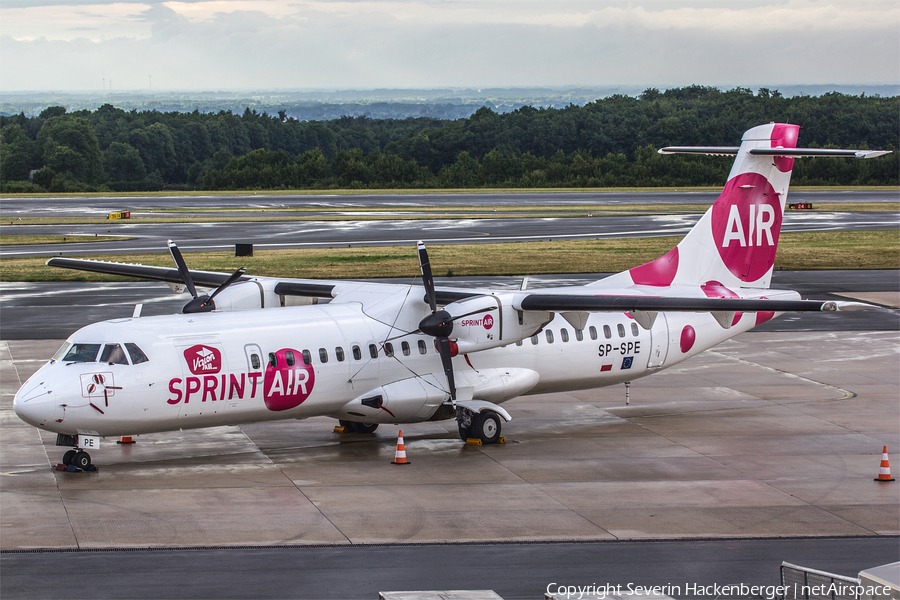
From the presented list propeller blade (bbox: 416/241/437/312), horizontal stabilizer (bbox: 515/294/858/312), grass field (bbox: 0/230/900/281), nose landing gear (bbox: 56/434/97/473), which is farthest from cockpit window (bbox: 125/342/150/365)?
grass field (bbox: 0/230/900/281)

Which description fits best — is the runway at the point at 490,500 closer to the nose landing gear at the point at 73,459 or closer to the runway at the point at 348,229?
the nose landing gear at the point at 73,459

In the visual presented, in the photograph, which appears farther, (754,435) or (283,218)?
(283,218)

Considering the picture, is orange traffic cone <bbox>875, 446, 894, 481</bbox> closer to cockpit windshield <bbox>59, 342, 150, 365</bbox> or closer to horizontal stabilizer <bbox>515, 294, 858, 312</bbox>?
horizontal stabilizer <bbox>515, 294, 858, 312</bbox>

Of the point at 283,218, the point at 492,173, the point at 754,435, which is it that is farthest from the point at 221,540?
the point at 492,173

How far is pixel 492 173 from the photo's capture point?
11494 centimetres

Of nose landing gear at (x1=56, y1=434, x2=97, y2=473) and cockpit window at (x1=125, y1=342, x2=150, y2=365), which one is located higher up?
cockpit window at (x1=125, y1=342, x2=150, y2=365)

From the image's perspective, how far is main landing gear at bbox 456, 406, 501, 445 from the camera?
64.5 ft

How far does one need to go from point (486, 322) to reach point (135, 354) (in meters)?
6.38

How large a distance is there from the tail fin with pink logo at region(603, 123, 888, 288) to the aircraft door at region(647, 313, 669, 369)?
1.27 metres

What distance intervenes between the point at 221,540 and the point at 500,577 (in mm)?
4138

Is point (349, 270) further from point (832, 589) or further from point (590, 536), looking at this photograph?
point (832, 589)

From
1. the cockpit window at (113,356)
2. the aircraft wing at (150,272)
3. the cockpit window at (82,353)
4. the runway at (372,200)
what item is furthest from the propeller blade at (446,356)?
the runway at (372,200)

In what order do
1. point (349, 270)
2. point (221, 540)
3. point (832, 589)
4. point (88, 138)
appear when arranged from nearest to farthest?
point (832, 589) → point (221, 540) → point (349, 270) → point (88, 138)

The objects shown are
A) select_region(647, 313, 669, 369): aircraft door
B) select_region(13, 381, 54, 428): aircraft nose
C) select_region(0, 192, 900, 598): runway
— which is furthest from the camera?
select_region(647, 313, 669, 369): aircraft door
